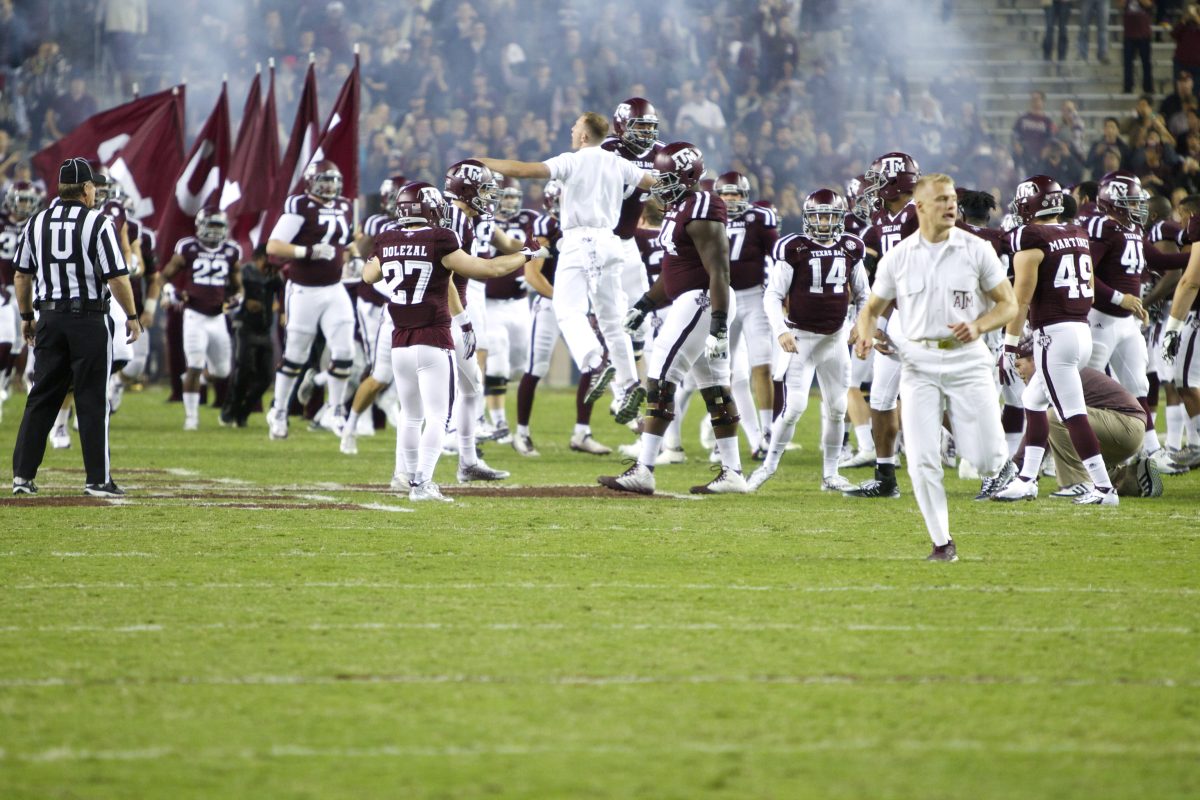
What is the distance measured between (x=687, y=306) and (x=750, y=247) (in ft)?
6.96

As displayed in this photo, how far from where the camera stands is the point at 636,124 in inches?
440

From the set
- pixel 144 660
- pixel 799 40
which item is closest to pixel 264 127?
pixel 799 40

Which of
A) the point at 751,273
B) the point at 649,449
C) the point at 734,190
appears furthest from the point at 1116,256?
the point at 649,449

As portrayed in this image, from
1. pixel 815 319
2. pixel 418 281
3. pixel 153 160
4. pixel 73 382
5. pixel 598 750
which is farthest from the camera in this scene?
pixel 153 160

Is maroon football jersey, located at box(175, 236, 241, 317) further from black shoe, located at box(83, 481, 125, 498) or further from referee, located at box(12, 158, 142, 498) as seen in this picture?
black shoe, located at box(83, 481, 125, 498)

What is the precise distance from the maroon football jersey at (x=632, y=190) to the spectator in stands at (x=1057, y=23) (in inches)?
675

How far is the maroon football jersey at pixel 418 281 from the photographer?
9.41 meters

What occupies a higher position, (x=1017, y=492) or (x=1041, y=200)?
(x=1041, y=200)

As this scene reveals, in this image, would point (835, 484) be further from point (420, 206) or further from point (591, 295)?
point (420, 206)

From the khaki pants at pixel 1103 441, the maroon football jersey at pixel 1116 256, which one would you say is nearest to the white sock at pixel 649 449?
the khaki pants at pixel 1103 441

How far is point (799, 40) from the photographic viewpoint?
27328 millimetres

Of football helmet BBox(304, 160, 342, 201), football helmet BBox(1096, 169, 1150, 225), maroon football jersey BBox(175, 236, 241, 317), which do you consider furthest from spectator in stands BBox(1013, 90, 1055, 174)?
football helmet BBox(1096, 169, 1150, 225)

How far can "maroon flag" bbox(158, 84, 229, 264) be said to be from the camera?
60.0 ft

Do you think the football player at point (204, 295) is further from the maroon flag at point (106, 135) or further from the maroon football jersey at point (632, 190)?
the maroon football jersey at point (632, 190)
